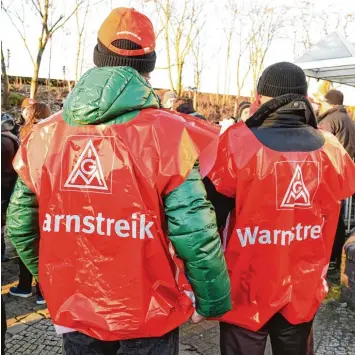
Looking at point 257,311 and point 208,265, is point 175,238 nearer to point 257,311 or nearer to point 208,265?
point 208,265

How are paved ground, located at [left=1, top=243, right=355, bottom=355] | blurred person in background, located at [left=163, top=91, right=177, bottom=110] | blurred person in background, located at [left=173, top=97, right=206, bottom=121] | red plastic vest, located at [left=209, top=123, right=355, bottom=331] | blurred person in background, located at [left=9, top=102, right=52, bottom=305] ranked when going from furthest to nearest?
1. blurred person in background, located at [left=163, top=91, right=177, bottom=110]
2. blurred person in background, located at [left=173, top=97, right=206, bottom=121]
3. blurred person in background, located at [left=9, top=102, right=52, bottom=305]
4. paved ground, located at [left=1, top=243, right=355, bottom=355]
5. red plastic vest, located at [left=209, top=123, right=355, bottom=331]

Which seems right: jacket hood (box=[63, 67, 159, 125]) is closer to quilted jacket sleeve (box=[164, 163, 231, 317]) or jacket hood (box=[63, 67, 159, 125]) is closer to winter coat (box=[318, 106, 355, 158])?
quilted jacket sleeve (box=[164, 163, 231, 317])

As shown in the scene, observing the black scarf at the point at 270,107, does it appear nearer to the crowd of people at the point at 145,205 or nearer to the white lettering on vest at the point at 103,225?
the crowd of people at the point at 145,205

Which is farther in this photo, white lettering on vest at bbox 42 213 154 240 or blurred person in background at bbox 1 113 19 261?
blurred person in background at bbox 1 113 19 261

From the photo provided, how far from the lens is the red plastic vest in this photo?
1.79 meters

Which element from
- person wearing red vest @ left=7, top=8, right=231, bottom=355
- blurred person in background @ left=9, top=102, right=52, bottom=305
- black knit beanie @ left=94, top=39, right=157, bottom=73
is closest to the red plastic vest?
person wearing red vest @ left=7, top=8, right=231, bottom=355

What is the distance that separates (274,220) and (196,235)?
548 millimetres

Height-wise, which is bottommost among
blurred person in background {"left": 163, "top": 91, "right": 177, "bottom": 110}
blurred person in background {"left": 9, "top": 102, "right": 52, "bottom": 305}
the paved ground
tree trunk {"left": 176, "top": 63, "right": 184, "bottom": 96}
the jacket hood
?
the paved ground

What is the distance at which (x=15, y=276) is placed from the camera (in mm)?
4121

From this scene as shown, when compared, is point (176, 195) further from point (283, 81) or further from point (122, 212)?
point (283, 81)

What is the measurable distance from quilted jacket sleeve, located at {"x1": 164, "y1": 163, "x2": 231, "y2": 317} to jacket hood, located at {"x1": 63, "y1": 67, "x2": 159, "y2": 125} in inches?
11.9

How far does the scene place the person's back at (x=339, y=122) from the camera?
17.0 ft

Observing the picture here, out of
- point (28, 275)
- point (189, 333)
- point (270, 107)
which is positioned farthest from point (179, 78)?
point (270, 107)

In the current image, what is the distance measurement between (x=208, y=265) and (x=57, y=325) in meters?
0.61
